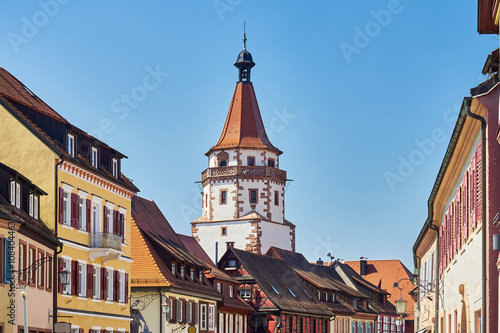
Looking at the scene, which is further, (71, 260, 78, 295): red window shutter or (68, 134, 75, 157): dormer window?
(68, 134, 75, 157): dormer window

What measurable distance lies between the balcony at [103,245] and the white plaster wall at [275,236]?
6628cm

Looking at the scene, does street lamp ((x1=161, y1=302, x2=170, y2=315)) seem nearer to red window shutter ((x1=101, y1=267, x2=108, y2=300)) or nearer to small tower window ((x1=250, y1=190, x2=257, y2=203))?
red window shutter ((x1=101, y1=267, x2=108, y2=300))

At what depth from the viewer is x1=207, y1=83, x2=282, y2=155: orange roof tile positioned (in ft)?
377

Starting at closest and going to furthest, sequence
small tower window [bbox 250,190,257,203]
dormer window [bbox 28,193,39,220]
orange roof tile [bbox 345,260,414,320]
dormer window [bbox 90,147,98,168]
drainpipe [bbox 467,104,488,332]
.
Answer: drainpipe [bbox 467,104,488,332]
dormer window [bbox 28,193,39,220]
dormer window [bbox 90,147,98,168]
small tower window [bbox 250,190,257,203]
orange roof tile [bbox 345,260,414,320]

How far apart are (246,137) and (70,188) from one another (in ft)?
246

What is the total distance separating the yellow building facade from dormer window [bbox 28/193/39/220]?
1756 mm

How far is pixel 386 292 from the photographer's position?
412ft

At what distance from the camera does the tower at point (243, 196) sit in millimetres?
111688

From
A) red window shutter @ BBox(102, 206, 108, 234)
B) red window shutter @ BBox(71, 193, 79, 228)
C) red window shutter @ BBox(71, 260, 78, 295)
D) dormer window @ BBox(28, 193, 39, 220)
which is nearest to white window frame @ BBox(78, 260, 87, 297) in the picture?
red window shutter @ BBox(71, 260, 78, 295)

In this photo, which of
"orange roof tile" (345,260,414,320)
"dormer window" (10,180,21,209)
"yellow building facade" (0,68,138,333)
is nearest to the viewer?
"dormer window" (10,180,21,209)

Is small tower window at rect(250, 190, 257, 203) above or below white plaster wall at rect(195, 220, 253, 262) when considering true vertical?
above

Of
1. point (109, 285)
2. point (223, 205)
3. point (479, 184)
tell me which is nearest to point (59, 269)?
point (109, 285)

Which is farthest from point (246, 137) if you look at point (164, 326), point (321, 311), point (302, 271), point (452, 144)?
point (452, 144)

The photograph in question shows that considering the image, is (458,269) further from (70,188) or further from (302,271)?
(302,271)
